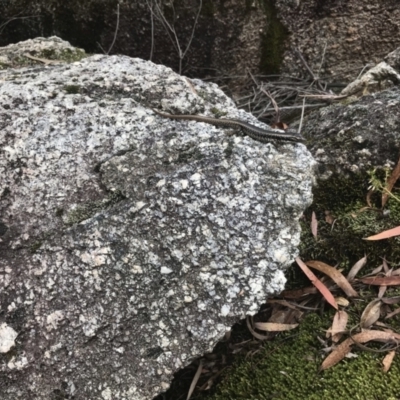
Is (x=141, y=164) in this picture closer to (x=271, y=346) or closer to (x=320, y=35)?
(x=271, y=346)

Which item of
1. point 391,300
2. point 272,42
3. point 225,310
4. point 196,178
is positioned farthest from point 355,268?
point 272,42

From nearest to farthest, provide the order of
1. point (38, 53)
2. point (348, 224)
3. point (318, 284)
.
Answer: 1. point (318, 284)
2. point (348, 224)
3. point (38, 53)

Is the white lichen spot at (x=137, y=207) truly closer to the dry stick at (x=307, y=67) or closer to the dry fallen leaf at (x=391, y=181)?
the dry fallen leaf at (x=391, y=181)

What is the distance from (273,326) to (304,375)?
9.8 inches

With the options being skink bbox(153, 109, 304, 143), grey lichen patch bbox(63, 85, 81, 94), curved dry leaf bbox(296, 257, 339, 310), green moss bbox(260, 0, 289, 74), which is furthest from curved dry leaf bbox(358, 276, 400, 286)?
green moss bbox(260, 0, 289, 74)

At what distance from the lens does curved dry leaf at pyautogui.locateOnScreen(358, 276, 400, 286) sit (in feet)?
7.15

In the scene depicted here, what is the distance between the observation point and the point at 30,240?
6.40 ft

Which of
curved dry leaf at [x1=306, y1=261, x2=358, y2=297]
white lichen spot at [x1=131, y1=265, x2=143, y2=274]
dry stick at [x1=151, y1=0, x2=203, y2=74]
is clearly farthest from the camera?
dry stick at [x1=151, y1=0, x2=203, y2=74]

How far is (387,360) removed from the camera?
1944 mm

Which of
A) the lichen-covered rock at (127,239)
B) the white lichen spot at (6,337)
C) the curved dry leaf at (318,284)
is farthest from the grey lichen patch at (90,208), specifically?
the curved dry leaf at (318,284)

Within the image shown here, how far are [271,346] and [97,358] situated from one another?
0.71 m

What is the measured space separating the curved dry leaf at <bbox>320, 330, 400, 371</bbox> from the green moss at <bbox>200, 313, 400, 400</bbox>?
0.02 metres

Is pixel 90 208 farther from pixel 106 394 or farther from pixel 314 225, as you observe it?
pixel 314 225

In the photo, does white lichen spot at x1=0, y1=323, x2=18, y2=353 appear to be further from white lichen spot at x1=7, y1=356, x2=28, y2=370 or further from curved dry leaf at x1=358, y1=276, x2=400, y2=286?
curved dry leaf at x1=358, y1=276, x2=400, y2=286
